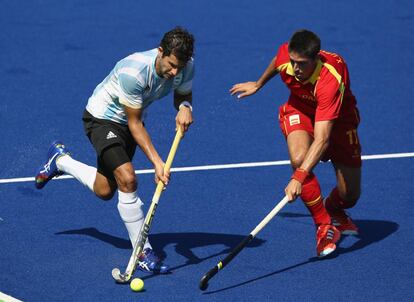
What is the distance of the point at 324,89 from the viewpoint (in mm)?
6898

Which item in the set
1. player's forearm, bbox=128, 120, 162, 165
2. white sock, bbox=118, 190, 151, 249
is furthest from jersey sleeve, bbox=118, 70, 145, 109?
white sock, bbox=118, 190, 151, 249

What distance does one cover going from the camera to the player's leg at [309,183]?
7.22 meters

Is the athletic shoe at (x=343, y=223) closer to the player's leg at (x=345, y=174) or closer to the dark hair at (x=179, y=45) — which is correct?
the player's leg at (x=345, y=174)

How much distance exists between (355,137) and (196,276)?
69.1 inches

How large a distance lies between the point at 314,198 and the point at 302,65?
3.63ft

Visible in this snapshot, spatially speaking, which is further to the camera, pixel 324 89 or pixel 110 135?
pixel 110 135

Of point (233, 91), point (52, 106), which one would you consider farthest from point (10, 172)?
point (233, 91)

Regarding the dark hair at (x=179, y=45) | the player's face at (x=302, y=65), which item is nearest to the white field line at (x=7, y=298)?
the dark hair at (x=179, y=45)

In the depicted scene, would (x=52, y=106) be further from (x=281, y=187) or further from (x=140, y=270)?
(x=140, y=270)

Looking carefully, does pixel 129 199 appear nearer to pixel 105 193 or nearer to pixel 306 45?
pixel 105 193

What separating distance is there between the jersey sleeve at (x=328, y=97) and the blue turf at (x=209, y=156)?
125 cm

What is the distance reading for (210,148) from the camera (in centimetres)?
940

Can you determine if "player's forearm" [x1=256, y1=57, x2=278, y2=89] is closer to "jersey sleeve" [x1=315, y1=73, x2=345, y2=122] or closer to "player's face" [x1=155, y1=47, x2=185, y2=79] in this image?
"jersey sleeve" [x1=315, y1=73, x2=345, y2=122]

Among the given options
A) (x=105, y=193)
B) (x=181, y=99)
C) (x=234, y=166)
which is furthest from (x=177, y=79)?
(x=234, y=166)
